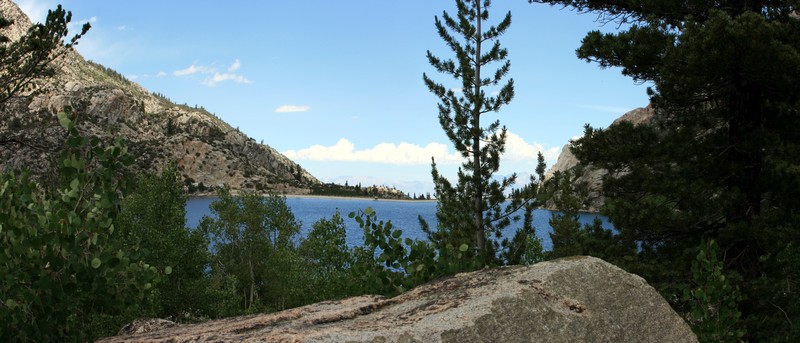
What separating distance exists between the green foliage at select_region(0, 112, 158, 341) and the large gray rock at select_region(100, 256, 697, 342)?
679 mm

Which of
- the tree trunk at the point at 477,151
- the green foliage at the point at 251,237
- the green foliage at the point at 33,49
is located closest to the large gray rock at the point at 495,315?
the green foliage at the point at 33,49

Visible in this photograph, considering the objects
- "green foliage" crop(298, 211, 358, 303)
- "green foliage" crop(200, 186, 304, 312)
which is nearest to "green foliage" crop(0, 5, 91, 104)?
"green foliage" crop(298, 211, 358, 303)

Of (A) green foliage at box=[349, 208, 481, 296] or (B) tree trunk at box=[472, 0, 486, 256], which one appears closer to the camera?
(A) green foliage at box=[349, 208, 481, 296]

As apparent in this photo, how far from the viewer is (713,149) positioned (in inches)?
622

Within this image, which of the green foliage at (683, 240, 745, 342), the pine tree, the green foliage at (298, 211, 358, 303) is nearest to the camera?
the green foliage at (683, 240, 745, 342)

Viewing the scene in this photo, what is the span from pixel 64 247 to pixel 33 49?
18757mm

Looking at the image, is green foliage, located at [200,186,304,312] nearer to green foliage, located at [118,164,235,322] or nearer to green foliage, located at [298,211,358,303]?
green foliage, located at [118,164,235,322]

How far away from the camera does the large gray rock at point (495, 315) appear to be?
451 centimetres

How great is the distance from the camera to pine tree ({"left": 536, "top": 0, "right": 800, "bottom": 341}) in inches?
531

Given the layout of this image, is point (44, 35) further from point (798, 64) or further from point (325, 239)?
point (798, 64)

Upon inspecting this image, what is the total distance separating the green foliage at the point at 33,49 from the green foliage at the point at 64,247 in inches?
684

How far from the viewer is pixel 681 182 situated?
50.7ft

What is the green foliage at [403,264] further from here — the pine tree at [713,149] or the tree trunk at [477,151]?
the tree trunk at [477,151]

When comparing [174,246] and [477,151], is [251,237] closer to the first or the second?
[174,246]
